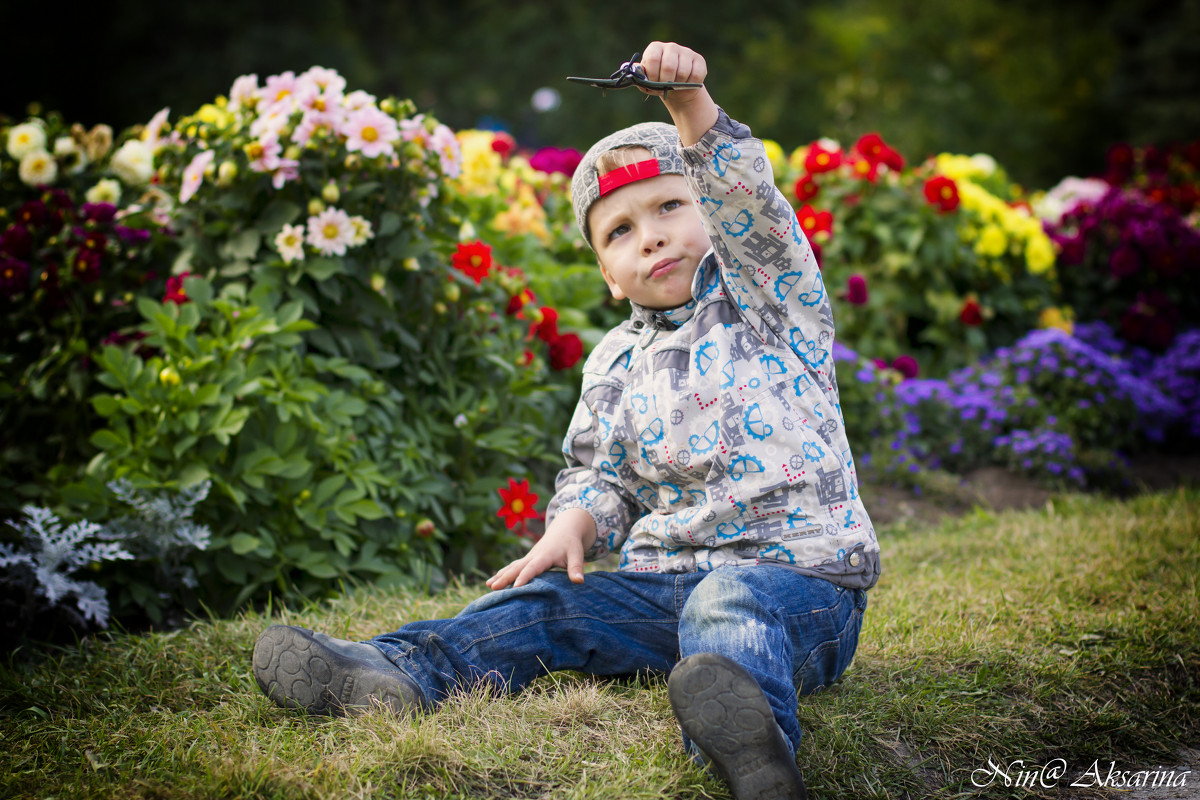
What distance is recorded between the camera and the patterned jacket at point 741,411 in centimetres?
176

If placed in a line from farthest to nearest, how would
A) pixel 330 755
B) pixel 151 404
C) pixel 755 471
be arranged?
pixel 151 404
pixel 755 471
pixel 330 755

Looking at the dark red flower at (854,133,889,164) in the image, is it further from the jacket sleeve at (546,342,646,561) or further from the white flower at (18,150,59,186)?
the white flower at (18,150,59,186)

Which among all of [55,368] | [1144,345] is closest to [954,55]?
[1144,345]

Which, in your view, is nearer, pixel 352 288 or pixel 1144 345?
pixel 352 288

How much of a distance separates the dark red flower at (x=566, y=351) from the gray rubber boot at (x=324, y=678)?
1653mm

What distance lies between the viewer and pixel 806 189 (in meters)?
4.75

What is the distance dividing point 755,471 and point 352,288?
155 centimetres

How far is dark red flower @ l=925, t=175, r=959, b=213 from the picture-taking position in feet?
15.4

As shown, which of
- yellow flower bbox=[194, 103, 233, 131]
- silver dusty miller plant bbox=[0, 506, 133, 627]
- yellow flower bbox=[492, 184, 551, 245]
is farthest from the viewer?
yellow flower bbox=[492, 184, 551, 245]

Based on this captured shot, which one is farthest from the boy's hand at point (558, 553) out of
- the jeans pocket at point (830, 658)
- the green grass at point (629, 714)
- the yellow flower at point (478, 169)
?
the yellow flower at point (478, 169)

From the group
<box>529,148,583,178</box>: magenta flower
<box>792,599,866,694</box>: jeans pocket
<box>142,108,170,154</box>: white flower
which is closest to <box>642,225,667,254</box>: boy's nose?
<box>792,599,866,694</box>: jeans pocket

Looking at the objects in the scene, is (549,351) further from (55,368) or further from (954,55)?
(954,55)

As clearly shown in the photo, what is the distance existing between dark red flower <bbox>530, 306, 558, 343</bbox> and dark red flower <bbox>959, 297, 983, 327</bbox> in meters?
2.61

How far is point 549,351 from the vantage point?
3.30 meters
